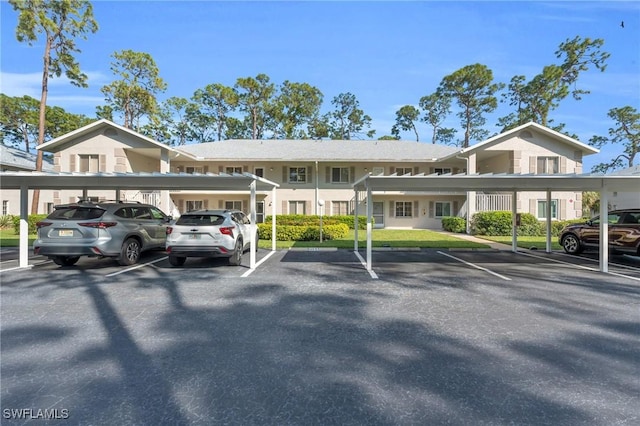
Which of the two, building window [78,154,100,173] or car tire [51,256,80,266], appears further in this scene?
building window [78,154,100,173]

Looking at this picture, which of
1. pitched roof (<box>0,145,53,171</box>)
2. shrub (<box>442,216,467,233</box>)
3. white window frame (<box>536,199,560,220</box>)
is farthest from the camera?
pitched roof (<box>0,145,53,171</box>)

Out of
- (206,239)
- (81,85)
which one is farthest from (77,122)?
(206,239)

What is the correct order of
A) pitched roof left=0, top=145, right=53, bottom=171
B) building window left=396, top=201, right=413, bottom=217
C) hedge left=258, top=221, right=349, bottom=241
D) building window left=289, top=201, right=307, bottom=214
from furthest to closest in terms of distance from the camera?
→ 1. building window left=396, top=201, right=413, bottom=217
2. building window left=289, top=201, right=307, bottom=214
3. pitched roof left=0, top=145, right=53, bottom=171
4. hedge left=258, top=221, right=349, bottom=241

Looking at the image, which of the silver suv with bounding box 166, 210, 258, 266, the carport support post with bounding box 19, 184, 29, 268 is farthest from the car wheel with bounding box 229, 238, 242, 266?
the carport support post with bounding box 19, 184, 29, 268

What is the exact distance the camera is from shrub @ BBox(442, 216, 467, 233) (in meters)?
21.3

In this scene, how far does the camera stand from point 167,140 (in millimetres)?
43375

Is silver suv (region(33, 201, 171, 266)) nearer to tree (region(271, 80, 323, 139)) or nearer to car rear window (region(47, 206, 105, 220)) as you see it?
car rear window (region(47, 206, 105, 220))

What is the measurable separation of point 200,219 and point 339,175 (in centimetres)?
1702

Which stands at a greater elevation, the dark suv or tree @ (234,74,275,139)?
tree @ (234,74,275,139)

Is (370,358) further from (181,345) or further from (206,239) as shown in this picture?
(206,239)

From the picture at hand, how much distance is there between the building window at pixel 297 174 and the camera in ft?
81.6

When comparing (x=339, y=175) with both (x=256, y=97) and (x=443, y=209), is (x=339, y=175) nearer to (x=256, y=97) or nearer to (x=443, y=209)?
(x=443, y=209)

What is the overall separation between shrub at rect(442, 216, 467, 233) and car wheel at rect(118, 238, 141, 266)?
18.7m

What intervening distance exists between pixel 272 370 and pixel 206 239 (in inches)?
228
